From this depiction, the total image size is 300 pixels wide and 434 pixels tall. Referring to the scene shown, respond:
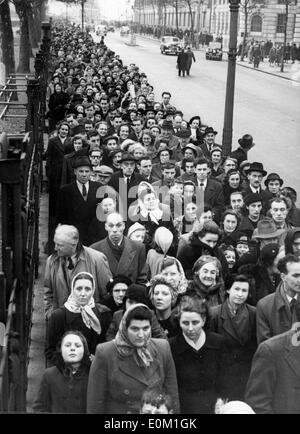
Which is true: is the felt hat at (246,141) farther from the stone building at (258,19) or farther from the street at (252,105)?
the stone building at (258,19)

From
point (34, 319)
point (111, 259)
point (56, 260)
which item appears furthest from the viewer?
point (34, 319)

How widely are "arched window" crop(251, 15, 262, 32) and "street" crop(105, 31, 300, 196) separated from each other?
24.9 meters

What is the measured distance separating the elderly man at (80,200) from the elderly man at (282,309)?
3.37 meters

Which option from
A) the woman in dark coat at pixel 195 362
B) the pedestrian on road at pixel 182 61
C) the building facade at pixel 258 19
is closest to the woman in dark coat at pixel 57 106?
the woman in dark coat at pixel 195 362

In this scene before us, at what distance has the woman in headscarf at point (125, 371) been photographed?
4.52 m

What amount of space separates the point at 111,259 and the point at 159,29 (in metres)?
92.7

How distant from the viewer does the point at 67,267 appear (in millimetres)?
6383

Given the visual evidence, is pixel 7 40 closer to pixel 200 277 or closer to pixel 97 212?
pixel 97 212

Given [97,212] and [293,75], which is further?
[293,75]

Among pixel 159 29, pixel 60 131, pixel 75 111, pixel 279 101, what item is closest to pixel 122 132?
pixel 60 131

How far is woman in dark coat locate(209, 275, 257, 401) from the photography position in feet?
17.7

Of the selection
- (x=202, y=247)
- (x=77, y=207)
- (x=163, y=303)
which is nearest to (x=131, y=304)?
(x=163, y=303)

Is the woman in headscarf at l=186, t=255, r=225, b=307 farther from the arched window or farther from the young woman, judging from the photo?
the arched window

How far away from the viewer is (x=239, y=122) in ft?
80.0
